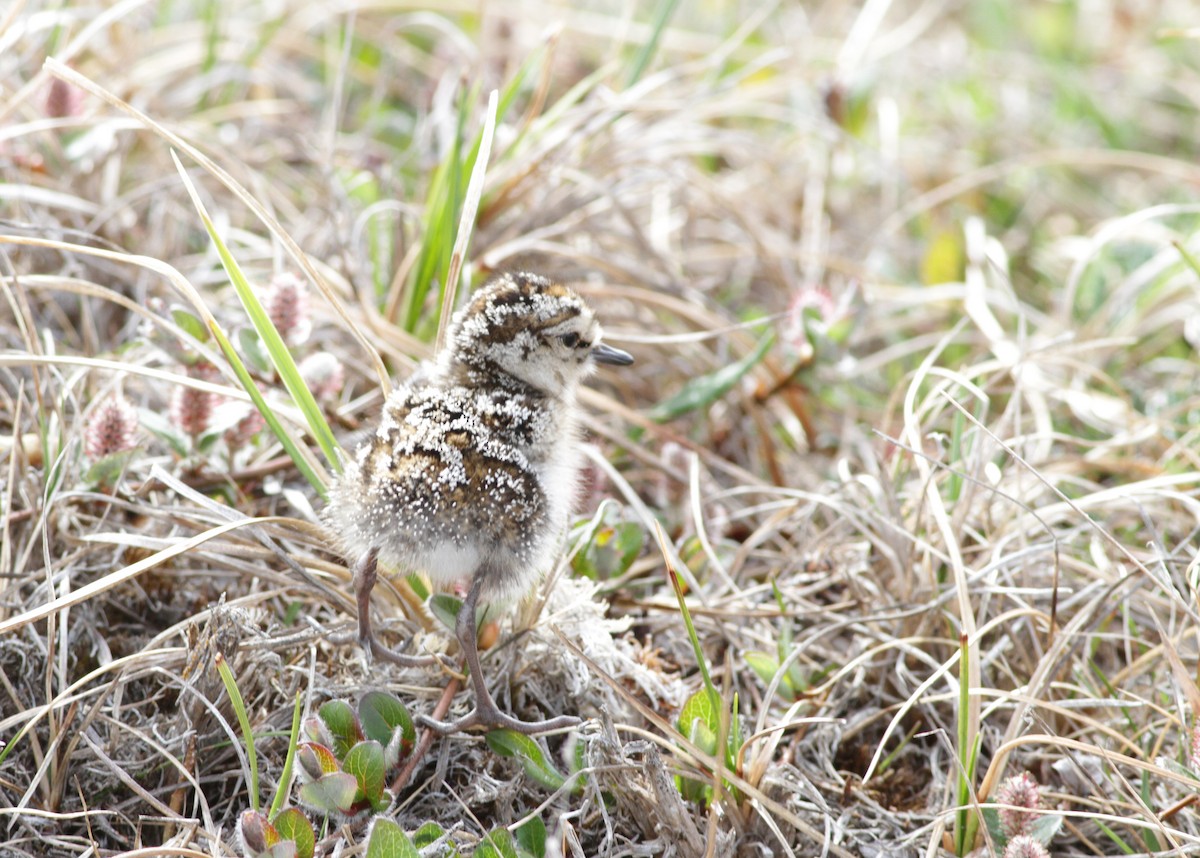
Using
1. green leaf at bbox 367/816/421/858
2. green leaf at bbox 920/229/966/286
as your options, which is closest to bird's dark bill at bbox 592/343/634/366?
green leaf at bbox 367/816/421/858

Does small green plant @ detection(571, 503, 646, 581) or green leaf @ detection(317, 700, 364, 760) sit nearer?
green leaf @ detection(317, 700, 364, 760)

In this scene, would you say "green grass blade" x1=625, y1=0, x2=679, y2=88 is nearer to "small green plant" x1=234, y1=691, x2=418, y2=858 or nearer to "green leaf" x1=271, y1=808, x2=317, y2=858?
"small green plant" x1=234, y1=691, x2=418, y2=858

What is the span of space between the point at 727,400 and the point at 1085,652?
1383mm

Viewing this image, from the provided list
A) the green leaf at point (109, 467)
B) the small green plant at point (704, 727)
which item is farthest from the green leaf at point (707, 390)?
the green leaf at point (109, 467)

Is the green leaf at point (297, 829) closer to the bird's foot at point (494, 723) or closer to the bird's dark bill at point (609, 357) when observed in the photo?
the bird's foot at point (494, 723)

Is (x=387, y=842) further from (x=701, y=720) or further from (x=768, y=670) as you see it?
(x=768, y=670)

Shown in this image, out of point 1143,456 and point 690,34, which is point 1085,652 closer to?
point 1143,456

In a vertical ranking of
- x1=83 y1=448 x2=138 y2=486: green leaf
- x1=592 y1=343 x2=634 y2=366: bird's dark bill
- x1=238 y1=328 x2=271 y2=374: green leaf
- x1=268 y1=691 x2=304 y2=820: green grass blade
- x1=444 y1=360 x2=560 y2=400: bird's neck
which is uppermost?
x1=444 y1=360 x2=560 y2=400: bird's neck

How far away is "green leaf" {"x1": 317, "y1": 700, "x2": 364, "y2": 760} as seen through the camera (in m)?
2.30

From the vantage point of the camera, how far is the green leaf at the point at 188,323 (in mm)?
2924

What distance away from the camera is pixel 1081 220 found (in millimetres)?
5016

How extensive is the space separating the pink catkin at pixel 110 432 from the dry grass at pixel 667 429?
0.22 feet

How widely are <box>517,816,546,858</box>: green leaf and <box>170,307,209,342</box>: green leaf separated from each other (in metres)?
1.45

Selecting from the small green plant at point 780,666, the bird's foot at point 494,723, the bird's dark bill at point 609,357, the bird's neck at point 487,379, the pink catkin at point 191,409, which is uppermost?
the bird's neck at point 487,379
